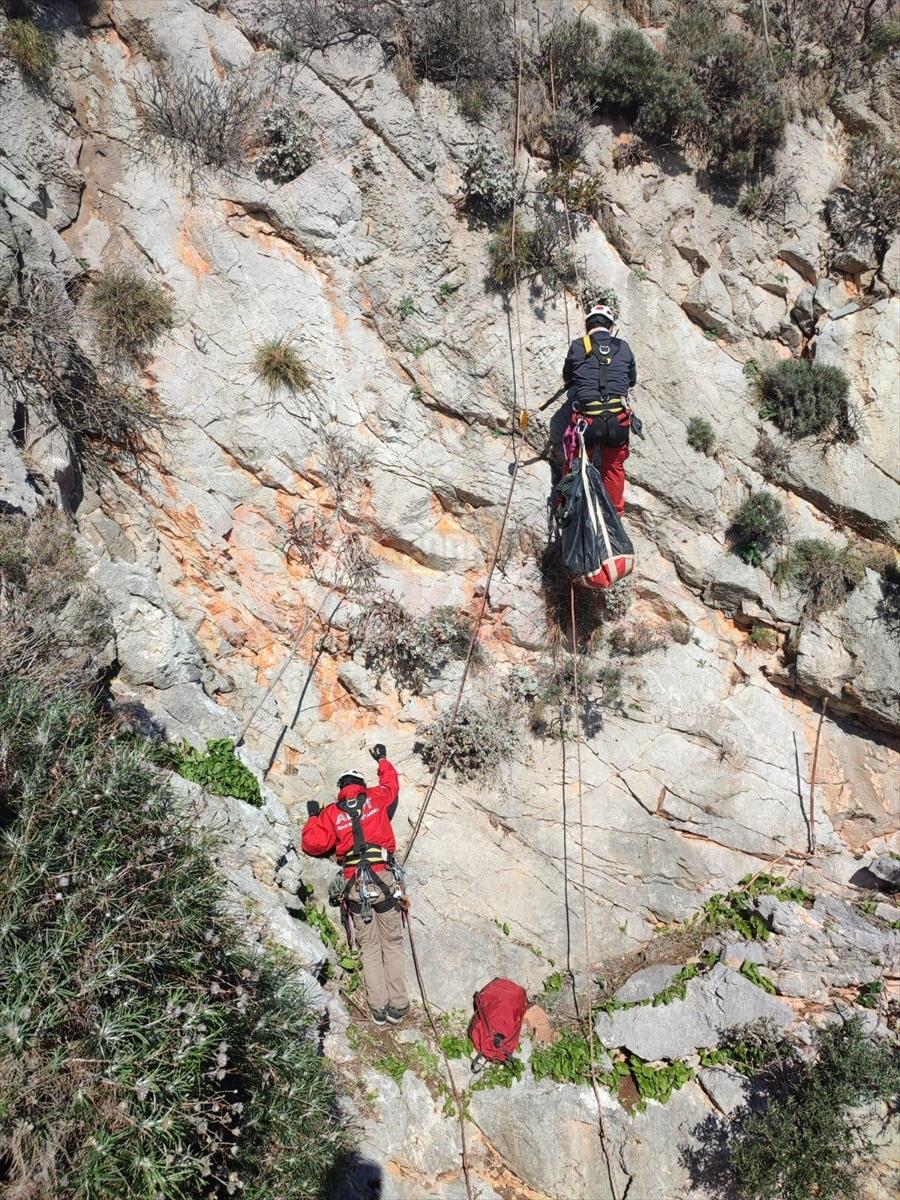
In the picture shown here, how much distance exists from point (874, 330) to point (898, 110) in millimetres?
3288

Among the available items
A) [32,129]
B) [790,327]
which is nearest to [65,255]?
[32,129]

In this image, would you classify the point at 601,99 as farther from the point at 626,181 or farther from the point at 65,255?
the point at 65,255

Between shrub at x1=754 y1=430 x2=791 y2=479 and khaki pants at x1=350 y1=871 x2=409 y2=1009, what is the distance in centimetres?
651

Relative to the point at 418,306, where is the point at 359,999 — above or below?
below

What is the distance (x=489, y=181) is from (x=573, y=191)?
1.07 m

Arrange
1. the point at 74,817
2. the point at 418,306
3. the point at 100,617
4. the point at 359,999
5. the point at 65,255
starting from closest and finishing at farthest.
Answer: the point at 74,817
the point at 100,617
the point at 359,999
the point at 65,255
the point at 418,306

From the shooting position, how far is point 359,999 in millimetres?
7207

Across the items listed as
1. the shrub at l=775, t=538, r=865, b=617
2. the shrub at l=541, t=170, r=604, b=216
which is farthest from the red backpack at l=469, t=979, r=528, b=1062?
the shrub at l=541, t=170, r=604, b=216

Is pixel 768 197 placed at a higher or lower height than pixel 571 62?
lower

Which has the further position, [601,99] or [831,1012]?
[601,99]

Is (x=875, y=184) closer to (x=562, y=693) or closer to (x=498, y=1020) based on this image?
(x=562, y=693)

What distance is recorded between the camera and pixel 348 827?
285 inches

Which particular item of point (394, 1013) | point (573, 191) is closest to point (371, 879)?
point (394, 1013)

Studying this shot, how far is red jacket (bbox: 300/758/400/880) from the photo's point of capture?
7203 mm
